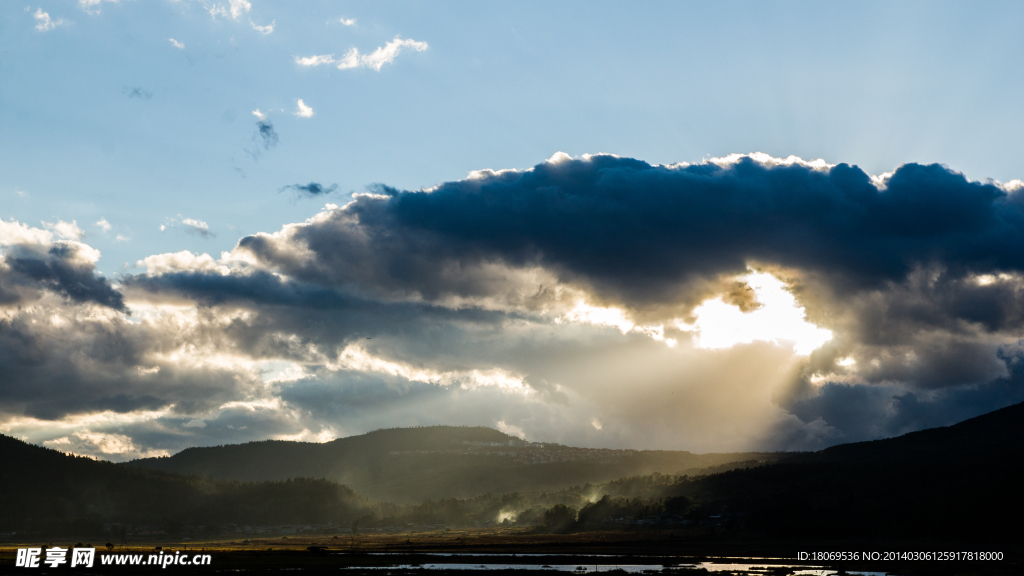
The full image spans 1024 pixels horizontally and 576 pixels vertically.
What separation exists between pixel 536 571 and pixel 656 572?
93.2 feet

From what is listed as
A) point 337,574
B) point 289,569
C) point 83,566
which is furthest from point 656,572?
point 83,566

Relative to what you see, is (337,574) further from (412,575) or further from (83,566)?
(83,566)

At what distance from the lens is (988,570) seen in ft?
591

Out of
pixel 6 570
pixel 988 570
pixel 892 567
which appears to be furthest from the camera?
pixel 892 567

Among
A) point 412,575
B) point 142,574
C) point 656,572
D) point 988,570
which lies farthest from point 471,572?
point 988,570

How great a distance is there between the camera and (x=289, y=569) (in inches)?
7451

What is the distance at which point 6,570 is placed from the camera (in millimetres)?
168750

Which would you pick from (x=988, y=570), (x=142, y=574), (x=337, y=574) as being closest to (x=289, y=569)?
(x=337, y=574)

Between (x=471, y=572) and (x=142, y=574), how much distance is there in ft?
242

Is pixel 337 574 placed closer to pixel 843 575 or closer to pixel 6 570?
pixel 6 570

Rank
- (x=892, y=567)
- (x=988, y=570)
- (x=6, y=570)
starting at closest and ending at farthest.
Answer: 1. (x=6, y=570)
2. (x=988, y=570)
3. (x=892, y=567)

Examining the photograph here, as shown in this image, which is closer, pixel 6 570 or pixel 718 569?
pixel 6 570

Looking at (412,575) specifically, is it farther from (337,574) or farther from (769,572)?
(769,572)

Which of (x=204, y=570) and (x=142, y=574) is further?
(x=204, y=570)
